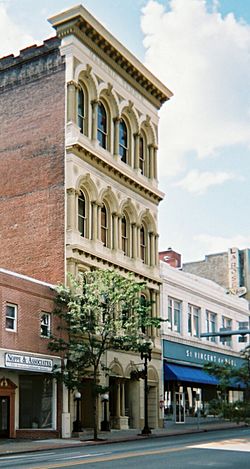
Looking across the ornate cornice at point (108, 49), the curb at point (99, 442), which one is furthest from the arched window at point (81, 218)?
the curb at point (99, 442)

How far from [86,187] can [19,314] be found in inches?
398

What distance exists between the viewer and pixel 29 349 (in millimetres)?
33625

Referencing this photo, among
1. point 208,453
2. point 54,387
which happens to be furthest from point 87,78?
point 208,453

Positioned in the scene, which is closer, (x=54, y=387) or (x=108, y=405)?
(x=54, y=387)

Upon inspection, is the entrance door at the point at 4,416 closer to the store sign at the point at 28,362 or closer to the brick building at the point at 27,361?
the brick building at the point at 27,361

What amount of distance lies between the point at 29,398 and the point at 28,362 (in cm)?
368

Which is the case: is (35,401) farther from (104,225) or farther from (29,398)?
(104,225)

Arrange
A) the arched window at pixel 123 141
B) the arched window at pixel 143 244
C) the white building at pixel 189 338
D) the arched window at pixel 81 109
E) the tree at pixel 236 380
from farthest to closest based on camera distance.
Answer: the white building at pixel 189 338, the arched window at pixel 143 244, the arched window at pixel 123 141, the arched window at pixel 81 109, the tree at pixel 236 380

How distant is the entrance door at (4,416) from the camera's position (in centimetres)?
3381

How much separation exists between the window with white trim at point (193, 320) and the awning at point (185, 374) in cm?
278

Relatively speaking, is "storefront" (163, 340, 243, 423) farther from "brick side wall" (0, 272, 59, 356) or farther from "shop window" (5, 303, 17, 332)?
"shop window" (5, 303, 17, 332)

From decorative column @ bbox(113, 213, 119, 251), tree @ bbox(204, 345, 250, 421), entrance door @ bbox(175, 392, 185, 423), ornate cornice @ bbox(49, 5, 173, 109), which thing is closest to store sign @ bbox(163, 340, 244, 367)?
entrance door @ bbox(175, 392, 185, 423)

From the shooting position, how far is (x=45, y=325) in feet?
116

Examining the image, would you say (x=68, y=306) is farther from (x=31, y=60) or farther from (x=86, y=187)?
(x=31, y=60)
